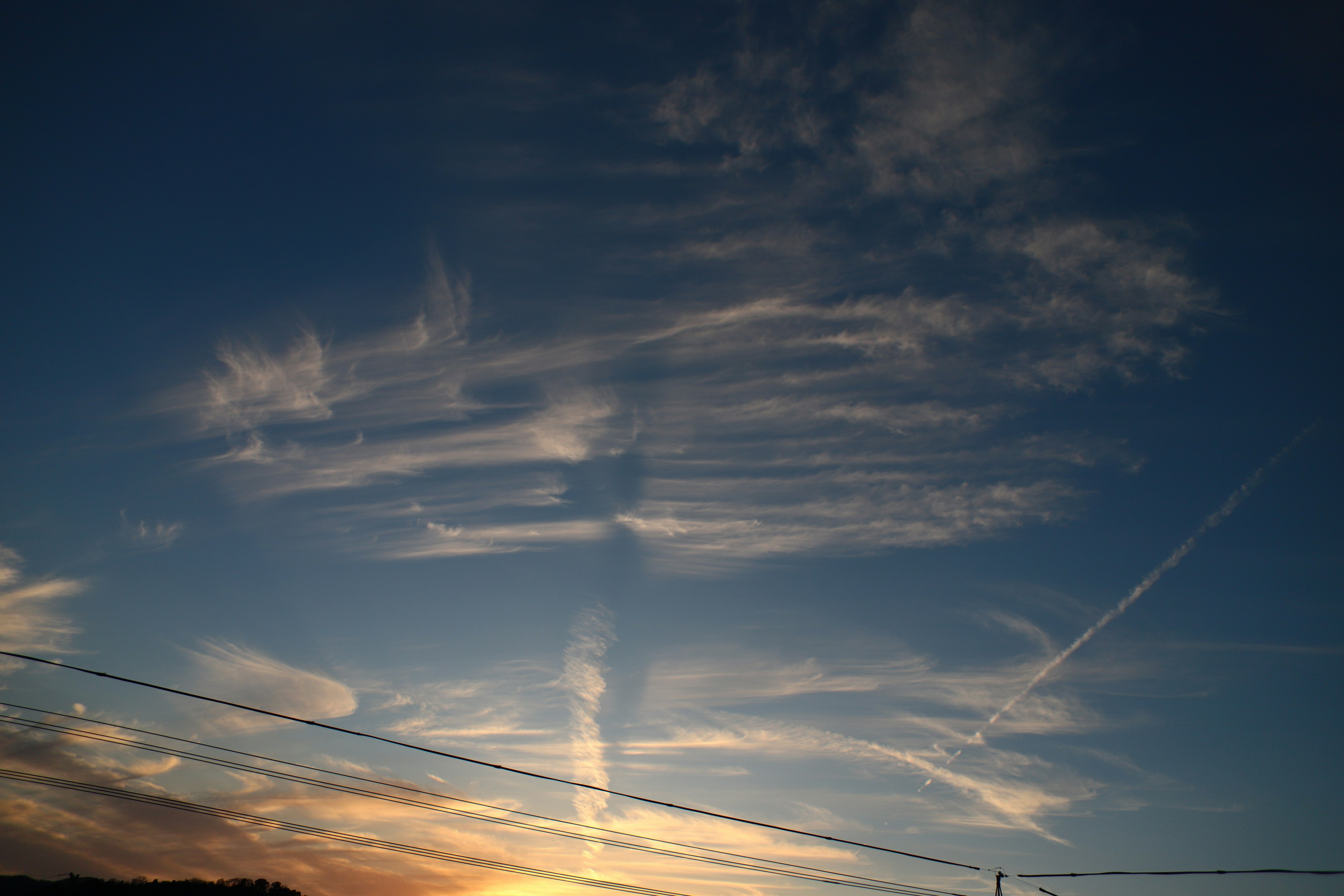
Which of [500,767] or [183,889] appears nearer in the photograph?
[500,767]

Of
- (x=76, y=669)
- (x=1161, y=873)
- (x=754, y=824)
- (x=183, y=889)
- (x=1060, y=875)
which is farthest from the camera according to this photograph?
(x=183, y=889)

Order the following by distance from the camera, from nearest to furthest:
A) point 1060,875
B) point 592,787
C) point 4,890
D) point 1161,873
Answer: point 592,787
point 1161,873
point 1060,875
point 4,890

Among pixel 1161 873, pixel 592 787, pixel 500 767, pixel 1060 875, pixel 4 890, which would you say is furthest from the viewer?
pixel 4 890

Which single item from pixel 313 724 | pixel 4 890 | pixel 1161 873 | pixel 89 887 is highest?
pixel 1161 873

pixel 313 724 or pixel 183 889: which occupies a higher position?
pixel 313 724

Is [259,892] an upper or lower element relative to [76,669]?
lower

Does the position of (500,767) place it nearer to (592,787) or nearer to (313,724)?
(592,787)

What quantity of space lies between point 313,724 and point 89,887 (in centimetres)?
13526

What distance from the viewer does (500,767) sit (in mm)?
27859

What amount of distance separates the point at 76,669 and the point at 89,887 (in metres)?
133

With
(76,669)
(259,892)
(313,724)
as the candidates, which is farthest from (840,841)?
(259,892)

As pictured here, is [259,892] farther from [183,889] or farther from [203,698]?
[203,698]

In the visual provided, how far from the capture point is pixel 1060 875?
143 feet

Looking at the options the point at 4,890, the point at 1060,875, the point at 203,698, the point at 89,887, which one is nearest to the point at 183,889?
the point at 89,887
